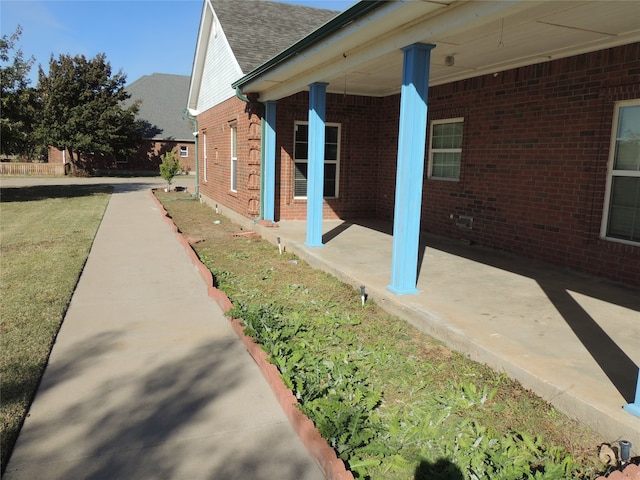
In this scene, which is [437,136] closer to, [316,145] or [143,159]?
[316,145]

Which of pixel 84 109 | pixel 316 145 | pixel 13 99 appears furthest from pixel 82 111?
pixel 316 145

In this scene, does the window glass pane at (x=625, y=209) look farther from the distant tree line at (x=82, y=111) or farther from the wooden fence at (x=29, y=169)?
the wooden fence at (x=29, y=169)

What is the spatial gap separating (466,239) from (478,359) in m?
4.95

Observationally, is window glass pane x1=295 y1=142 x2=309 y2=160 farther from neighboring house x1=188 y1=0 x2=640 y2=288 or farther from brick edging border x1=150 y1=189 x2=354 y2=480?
brick edging border x1=150 y1=189 x2=354 y2=480

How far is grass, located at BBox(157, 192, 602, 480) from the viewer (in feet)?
9.39

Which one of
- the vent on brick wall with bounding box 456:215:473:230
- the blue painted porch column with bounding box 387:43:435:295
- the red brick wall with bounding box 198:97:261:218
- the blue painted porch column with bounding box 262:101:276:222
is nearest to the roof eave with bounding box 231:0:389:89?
the blue painted porch column with bounding box 387:43:435:295

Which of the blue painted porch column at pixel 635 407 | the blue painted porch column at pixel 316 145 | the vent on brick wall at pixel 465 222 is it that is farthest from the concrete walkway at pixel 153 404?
the vent on brick wall at pixel 465 222

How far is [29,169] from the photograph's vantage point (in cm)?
Answer: 3744

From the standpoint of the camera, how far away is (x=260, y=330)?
4.90 metres

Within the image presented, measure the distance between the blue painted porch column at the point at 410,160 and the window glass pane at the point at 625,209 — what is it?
277 centimetres

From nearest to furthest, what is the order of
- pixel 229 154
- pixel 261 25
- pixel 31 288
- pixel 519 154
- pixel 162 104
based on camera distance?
pixel 31 288 → pixel 519 154 → pixel 229 154 → pixel 261 25 → pixel 162 104

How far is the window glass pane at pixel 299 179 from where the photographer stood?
11.6 metres

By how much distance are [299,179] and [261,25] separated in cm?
566

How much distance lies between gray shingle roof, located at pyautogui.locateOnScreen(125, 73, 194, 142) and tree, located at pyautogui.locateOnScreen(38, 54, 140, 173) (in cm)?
450
